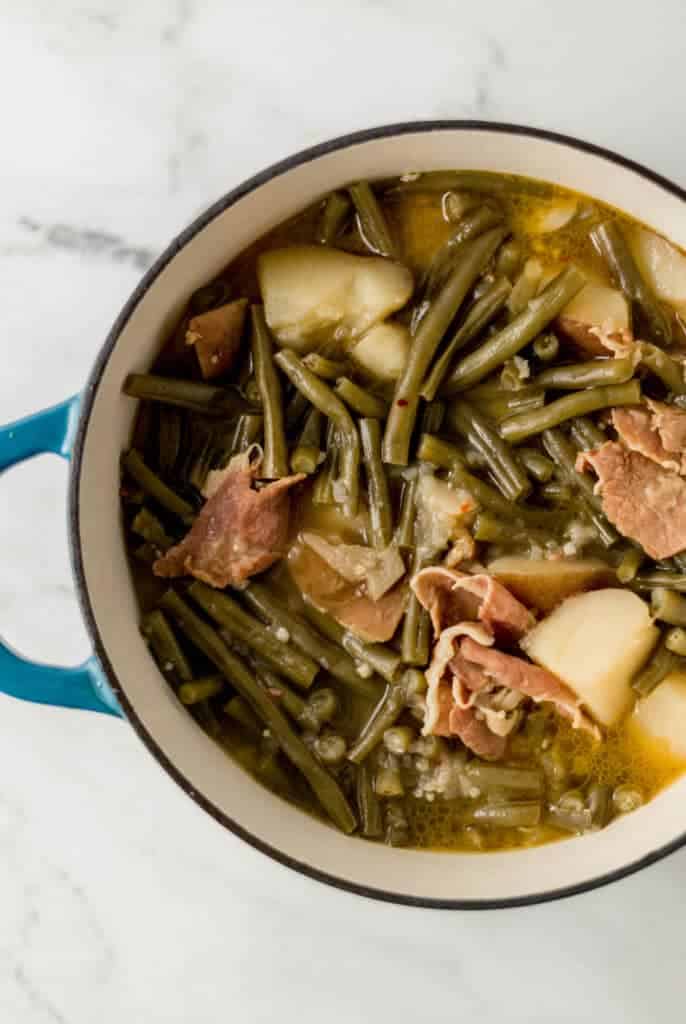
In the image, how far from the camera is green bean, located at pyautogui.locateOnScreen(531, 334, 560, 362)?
8.35 ft

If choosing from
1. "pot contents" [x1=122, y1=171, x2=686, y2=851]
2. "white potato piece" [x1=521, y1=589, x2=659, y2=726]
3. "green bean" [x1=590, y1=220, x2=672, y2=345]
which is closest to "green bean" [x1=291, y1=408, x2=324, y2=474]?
"pot contents" [x1=122, y1=171, x2=686, y2=851]

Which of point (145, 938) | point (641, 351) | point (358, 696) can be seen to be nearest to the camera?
point (641, 351)

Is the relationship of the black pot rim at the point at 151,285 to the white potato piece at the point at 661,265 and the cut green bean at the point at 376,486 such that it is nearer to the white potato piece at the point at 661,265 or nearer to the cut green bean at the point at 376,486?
the white potato piece at the point at 661,265

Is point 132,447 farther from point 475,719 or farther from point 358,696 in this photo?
point 475,719

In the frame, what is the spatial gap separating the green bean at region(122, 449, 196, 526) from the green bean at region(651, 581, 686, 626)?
95 cm

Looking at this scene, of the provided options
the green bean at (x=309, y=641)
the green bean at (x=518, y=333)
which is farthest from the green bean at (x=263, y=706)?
the green bean at (x=518, y=333)

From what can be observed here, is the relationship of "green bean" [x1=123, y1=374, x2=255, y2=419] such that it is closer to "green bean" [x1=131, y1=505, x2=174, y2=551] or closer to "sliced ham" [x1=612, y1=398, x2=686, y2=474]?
"green bean" [x1=131, y1=505, x2=174, y2=551]

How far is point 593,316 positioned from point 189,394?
32.3 inches

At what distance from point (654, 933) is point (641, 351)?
50.0 inches

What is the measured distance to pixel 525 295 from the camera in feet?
8.53

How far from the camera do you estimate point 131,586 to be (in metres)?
2.65

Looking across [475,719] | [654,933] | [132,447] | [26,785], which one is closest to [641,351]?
[475,719]

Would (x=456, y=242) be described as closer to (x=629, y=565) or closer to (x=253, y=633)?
(x=629, y=565)

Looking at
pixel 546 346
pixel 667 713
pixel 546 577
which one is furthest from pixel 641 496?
pixel 667 713
